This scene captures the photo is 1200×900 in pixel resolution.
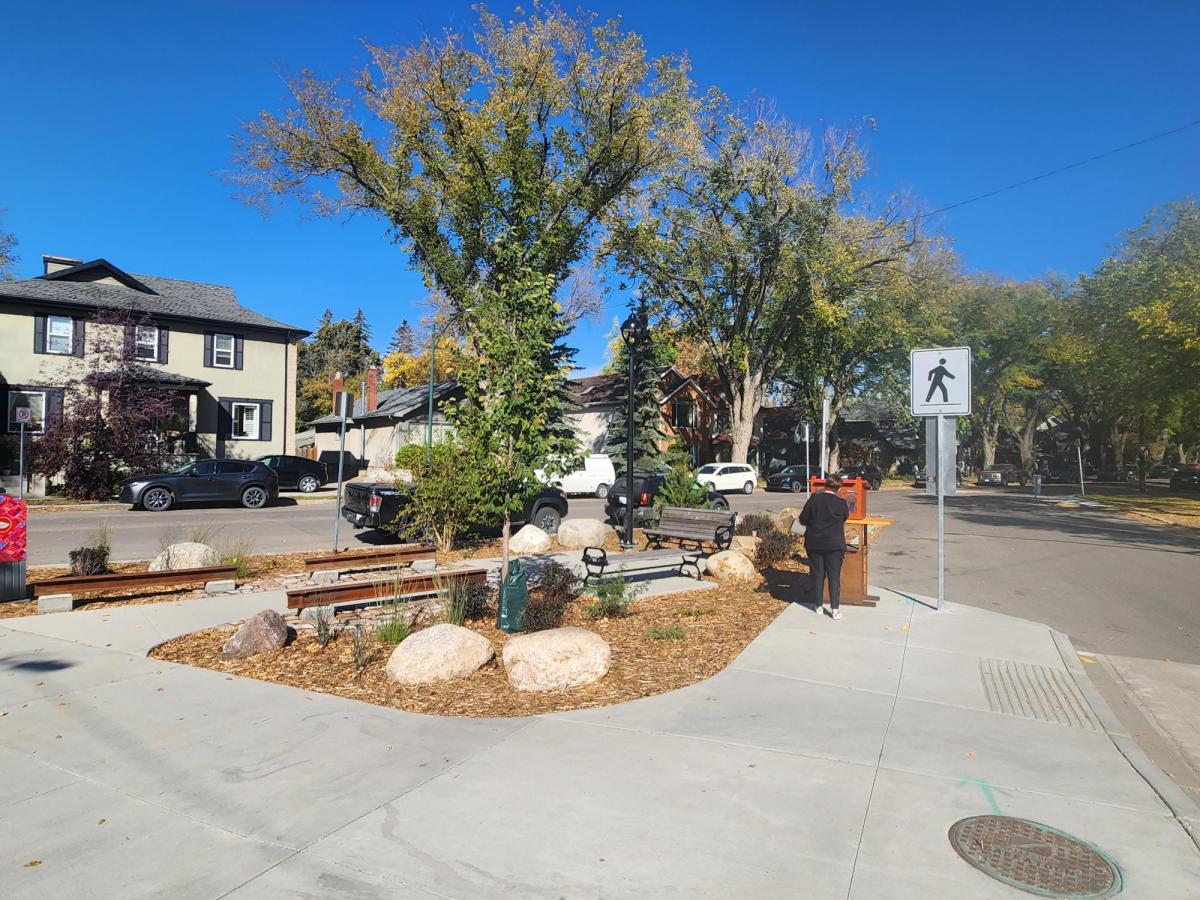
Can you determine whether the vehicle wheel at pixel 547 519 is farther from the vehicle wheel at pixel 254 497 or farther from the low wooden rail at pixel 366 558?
the vehicle wheel at pixel 254 497

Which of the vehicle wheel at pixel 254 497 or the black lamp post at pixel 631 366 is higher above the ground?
the black lamp post at pixel 631 366

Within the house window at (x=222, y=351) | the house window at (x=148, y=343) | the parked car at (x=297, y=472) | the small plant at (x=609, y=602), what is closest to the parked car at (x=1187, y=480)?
the parked car at (x=297, y=472)

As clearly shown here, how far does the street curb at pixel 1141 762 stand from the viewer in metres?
3.75

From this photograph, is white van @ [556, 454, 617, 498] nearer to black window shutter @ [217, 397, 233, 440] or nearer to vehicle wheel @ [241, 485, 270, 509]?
vehicle wheel @ [241, 485, 270, 509]

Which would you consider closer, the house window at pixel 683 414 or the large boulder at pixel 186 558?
the large boulder at pixel 186 558

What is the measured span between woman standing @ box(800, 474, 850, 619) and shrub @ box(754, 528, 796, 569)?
3.34 metres

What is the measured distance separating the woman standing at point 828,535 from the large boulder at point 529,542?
571 centimetres

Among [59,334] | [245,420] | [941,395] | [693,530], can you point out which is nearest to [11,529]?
[693,530]

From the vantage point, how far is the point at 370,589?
8.00 metres

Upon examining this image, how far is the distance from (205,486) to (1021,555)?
2128cm

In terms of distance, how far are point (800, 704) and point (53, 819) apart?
14.8 ft

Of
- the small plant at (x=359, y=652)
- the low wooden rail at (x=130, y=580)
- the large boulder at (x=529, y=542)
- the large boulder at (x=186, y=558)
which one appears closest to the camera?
the small plant at (x=359, y=652)

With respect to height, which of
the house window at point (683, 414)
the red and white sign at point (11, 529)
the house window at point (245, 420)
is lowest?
the red and white sign at point (11, 529)

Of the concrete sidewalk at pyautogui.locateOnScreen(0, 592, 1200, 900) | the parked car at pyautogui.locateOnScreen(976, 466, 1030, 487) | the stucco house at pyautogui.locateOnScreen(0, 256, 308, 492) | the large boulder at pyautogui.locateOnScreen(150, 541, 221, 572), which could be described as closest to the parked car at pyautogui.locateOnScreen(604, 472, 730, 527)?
the large boulder at pyautogui.locateOnScreen(150, 541, 221, 572)
